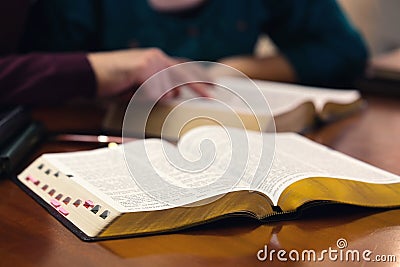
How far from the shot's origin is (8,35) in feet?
3.82

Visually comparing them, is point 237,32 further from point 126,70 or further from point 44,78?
point 44,78

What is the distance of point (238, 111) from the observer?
1039mm

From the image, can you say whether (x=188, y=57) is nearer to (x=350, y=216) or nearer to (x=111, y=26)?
(x=111, y=26)

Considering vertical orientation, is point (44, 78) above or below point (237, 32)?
above

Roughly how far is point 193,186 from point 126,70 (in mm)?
430

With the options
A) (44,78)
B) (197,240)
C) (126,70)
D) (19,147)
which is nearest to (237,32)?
(126,70)

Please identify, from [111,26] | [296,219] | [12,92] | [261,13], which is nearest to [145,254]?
[296,219]

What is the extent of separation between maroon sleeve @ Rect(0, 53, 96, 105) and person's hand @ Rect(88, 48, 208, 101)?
0.06ft

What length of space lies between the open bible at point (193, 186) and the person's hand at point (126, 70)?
230 mm

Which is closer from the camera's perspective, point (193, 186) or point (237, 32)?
point (193, 186)

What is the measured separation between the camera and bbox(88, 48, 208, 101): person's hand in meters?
1.08

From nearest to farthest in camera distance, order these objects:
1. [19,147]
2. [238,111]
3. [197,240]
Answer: [197,240] < [19,147] < [238,111]

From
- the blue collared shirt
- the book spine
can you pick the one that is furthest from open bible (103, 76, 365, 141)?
the blue collared shirt

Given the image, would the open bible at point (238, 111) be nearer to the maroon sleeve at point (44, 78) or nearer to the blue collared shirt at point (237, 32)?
the maroon sleeve at point (44, 78)
